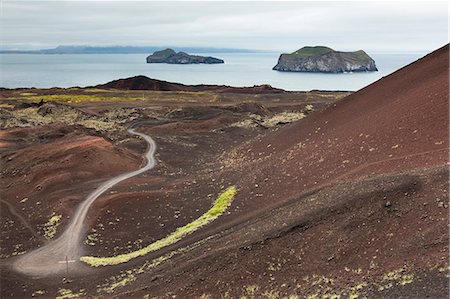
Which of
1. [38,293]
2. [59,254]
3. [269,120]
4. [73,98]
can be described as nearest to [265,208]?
[59,254]

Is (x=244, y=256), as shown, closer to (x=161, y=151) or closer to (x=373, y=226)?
(x=373, y=226)

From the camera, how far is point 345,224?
1911 centimetres

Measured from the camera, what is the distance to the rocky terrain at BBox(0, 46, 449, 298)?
16.7 meters

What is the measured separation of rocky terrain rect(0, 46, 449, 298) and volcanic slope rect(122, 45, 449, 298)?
0.24 ft

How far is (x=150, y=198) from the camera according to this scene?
35.3 metres

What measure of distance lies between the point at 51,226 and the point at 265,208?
15.5m

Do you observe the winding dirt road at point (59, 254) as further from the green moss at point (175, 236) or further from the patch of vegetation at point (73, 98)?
the patch of vegetation at point (73, 98)

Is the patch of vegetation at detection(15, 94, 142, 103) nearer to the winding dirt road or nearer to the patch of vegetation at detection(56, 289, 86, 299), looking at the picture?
the winding dirt road

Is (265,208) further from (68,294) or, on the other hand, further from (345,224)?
(68,294)

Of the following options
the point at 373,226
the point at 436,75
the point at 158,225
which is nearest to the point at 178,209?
the point at 158,225

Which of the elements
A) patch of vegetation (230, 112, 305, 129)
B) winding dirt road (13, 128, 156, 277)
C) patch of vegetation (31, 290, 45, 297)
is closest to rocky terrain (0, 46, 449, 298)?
patch of vegetation (31, 290, 45, 297)

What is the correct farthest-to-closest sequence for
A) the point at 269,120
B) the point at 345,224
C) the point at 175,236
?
1. the point at 269,120
2. the point at 175,236
3. the point at 345,224

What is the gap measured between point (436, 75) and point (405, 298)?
28.9m

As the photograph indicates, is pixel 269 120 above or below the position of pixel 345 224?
above
